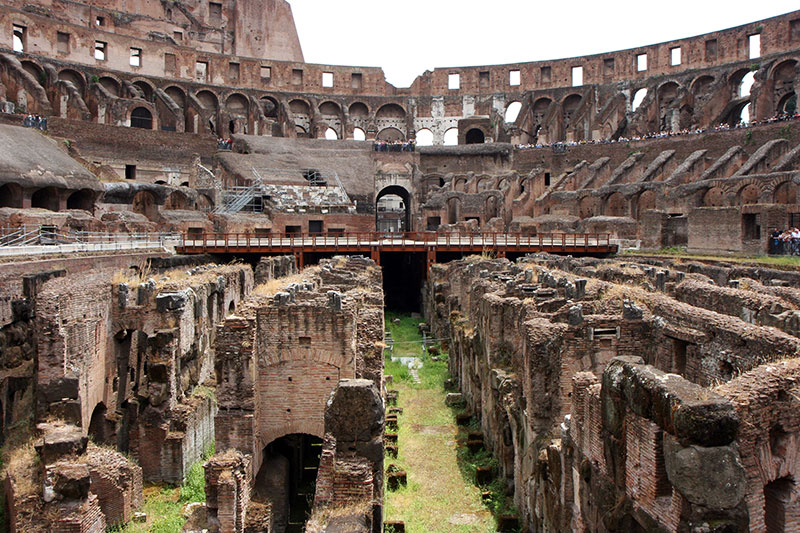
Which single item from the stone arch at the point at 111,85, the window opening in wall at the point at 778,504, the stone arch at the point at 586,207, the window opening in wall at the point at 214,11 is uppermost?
the window opening in wall at the point at 214,11

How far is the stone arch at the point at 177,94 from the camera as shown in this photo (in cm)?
6032

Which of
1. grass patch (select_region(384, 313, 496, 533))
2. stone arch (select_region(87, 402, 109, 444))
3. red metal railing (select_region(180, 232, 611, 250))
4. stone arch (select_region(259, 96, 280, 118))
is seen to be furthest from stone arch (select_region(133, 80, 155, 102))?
stone arch (select_region(87, 402, 109, 444))

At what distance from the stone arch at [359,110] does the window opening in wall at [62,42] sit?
2577 cm

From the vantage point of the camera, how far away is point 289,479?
10.3m

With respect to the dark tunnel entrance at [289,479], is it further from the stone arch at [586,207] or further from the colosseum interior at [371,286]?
the stone arch at [586,207]

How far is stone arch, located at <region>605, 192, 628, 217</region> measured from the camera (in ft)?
150

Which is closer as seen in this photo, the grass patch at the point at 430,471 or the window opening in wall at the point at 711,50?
the grass patch at the point at 430,471

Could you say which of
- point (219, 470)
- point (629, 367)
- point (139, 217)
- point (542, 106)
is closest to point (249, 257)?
point (139, 217)

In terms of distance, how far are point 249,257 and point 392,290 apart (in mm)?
8525

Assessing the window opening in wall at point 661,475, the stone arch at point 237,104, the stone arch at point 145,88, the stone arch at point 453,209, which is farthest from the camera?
the stone arch at point 237,104

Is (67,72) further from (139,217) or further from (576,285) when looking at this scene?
(576,285)

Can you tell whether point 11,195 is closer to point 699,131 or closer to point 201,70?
point 201,70

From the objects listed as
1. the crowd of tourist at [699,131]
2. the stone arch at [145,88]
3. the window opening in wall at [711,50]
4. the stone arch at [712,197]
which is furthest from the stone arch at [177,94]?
the window opening in wall at [711,50]

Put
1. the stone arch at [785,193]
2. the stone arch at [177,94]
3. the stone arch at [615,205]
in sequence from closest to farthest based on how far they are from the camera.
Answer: the stone arch at [785,193] → the stone arch at [615,205] → the stone arch at [177,94]
